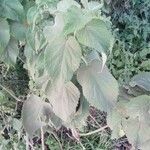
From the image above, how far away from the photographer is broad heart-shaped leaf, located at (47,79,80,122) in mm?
1146

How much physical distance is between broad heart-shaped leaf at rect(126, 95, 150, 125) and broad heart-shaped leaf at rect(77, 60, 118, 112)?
50mm

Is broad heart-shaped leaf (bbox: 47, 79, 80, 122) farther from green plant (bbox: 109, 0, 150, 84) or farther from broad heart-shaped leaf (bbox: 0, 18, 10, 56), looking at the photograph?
green plant (bbox: 109, 0, 150, 84)

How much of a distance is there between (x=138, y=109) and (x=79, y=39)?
0.27 meters

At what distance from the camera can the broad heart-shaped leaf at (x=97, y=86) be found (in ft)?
3.74

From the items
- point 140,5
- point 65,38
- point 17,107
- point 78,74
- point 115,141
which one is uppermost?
point 65,38

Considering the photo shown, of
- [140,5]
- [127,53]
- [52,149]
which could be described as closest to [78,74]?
[52,149]

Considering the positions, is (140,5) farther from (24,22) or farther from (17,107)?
(24,22)

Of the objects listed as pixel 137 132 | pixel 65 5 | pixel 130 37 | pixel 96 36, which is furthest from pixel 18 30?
pixel 130 37

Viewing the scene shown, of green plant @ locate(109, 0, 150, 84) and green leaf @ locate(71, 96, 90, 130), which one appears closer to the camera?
green leaf @ locate(71, 96, 90, 130)

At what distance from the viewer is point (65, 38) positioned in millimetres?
1059

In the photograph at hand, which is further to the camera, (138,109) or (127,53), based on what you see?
(127,53)

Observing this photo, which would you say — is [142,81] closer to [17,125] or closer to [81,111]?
[81,111]

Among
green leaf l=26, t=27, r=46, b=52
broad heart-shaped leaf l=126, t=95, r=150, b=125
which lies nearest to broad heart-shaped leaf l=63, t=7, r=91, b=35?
green leaf l=26, t=27, r=46, b=52

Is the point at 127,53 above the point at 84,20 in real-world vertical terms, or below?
below
